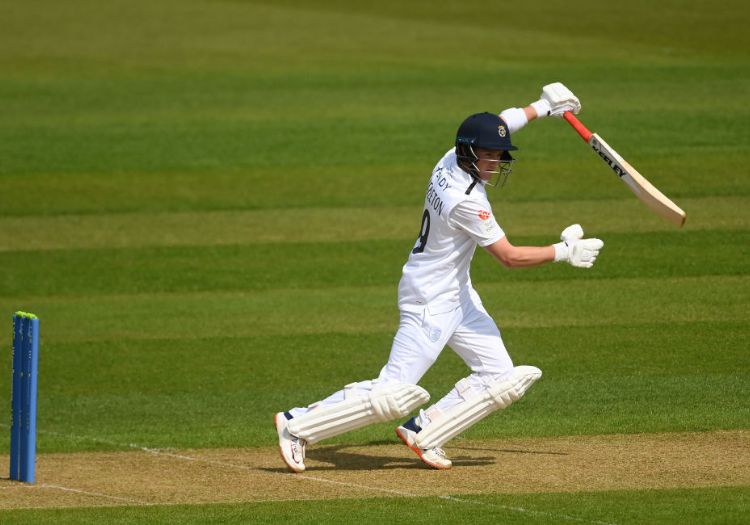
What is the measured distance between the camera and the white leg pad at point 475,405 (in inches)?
314

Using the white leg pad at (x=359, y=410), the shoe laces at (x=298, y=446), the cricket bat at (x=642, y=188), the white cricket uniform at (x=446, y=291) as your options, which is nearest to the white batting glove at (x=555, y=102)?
the cricket bat at (x=642, y=188)

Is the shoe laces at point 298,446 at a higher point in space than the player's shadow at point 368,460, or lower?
higher

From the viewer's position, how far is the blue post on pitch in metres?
7.73

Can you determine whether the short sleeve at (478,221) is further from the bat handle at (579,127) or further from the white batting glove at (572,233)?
the bat handle at (579,127)

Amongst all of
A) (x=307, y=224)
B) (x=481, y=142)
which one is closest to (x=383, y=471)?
(x=481, y=142)

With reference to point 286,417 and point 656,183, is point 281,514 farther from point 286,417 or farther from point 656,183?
point 656,183

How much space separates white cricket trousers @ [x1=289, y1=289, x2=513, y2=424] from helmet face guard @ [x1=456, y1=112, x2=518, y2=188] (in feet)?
2.66

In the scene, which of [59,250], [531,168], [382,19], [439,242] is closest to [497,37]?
[382,19]

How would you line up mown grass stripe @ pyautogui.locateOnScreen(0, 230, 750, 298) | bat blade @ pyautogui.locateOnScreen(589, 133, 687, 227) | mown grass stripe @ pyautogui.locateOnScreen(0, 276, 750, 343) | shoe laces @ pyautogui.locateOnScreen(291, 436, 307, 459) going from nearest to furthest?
shoe laces @ pyautogui.locateOnScreen(291, 436, 307, 459)
bat blade @ pyautogui.locateOnScreen(589, 133, 687, 227)
mown grass stripe @ pyautogui.locateOnScreen(0, 276, 750, 343)
mown grass stripe @ pyautogui.locateOnScreen(0, 230, 750, 298)

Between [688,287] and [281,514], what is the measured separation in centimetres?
683

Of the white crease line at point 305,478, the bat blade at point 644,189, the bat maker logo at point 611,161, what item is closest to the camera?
the white crease line at point 305,478

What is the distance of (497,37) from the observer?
2648 centimetres

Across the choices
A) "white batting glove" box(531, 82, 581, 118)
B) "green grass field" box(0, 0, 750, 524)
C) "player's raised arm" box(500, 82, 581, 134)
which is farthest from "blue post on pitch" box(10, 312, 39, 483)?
"white batting glove" box(531, 82, 581, 118)

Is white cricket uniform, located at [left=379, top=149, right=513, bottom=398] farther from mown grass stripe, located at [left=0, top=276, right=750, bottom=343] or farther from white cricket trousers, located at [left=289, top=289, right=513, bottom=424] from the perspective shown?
mown grass stripe, located at [left=0, top=276, right=750, bottom=343]
